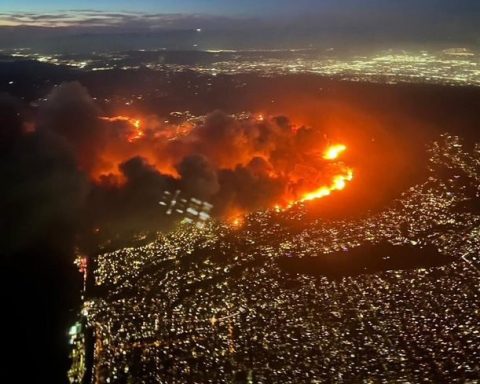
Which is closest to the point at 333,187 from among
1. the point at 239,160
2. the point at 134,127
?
the point at 239,160

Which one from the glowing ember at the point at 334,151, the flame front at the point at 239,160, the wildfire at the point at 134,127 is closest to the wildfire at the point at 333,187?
the flame front at the point at 239,160

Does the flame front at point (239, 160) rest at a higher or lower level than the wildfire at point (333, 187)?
higher

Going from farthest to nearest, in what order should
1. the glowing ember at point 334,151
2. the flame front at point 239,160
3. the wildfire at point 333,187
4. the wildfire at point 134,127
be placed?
1. the wildfire at point 134,127
2. the glowing ember at point 334,151
3. the wildfire at point 333,187
4. the flame front at point 239,160

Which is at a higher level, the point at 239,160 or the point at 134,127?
the point at 134,127

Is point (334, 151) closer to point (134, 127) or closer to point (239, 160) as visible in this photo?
point (239, 160)

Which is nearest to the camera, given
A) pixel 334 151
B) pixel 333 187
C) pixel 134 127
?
pixel 333 187

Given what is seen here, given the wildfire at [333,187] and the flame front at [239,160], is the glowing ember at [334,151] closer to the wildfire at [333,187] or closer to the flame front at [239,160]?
the flame front at [239,160]

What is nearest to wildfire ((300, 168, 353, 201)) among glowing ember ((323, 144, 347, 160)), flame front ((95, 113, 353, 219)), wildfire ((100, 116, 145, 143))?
flame front ((95, 113, 353, 219))

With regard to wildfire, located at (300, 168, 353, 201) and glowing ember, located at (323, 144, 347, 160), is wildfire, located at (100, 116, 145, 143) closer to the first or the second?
wildfire, located at (300, 168, 353, 201)
